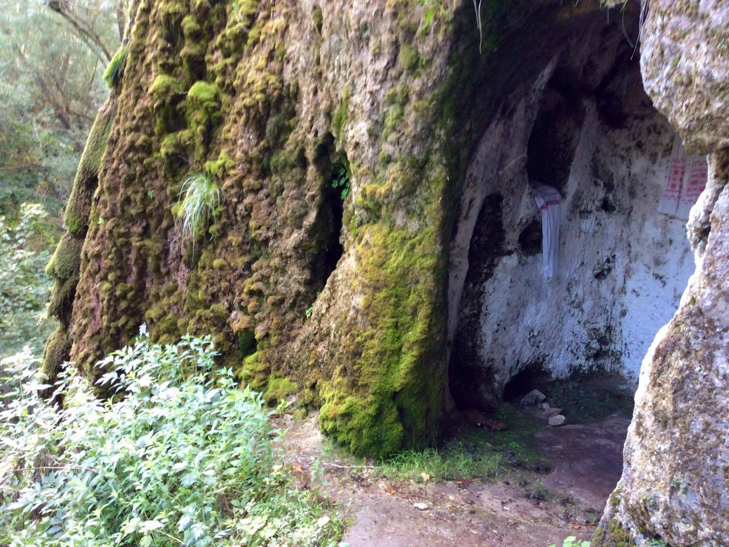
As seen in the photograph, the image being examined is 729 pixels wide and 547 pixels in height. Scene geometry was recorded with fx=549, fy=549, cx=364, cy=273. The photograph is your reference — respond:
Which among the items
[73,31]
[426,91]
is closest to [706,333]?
[426,91]

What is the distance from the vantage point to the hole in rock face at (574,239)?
5.52m

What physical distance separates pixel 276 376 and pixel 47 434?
232 cm

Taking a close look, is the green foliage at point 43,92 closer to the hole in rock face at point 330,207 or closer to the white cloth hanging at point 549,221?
the hole in rock face at point 330,207

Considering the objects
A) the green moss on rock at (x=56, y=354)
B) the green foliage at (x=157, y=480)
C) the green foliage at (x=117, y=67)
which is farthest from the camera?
the green moss on rock at (x=56, y=354)

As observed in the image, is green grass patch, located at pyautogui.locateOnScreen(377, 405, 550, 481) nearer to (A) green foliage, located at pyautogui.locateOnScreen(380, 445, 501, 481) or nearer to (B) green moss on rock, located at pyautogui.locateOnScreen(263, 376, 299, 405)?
(A) green foliage, located at pyautogui.locateOnScreen(380, 445, 501, 481)

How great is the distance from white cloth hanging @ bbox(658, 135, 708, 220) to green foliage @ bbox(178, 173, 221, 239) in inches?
191

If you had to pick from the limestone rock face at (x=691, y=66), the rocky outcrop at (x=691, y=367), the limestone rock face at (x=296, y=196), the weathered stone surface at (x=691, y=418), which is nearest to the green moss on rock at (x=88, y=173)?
the limestone rock face at (x=296, y=196)

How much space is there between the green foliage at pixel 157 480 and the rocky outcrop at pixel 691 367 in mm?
1676

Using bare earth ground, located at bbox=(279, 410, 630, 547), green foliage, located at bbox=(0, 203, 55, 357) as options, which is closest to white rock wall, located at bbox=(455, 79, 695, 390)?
bare earth ground, located at bbox=(279, 410, 630, 547)

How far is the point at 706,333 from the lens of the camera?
92.0 inches

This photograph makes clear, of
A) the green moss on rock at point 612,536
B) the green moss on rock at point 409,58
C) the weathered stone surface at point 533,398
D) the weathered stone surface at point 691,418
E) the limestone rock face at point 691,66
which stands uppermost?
the green moss on rock at point 409,58

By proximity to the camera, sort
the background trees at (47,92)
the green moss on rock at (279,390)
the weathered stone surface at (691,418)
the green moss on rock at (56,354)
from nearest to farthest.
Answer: the weathered stone surface at (691,418), the green moss on rock at (279,390), the green moss on rock at (56,354), the background trees at (47,92)

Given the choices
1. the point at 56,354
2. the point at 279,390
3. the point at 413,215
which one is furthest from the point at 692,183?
the point at 56,354

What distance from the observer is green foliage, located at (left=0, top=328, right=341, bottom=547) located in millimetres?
3055
